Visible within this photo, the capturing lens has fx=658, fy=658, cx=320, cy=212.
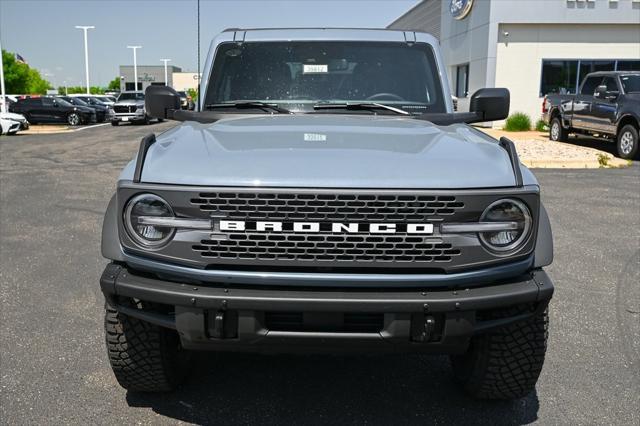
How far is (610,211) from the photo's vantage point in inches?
345

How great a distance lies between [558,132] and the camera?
18.5 meters

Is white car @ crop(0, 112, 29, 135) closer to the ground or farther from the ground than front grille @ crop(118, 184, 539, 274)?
closer to the ground

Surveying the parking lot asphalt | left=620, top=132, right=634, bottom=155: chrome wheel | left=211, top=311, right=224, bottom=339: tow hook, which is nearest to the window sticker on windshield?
the parking lot asphalt

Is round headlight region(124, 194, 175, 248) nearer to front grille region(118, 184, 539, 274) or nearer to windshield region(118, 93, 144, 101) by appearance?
front grille region(118, 184, 539, 274)

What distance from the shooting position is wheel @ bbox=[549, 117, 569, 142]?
18.3 metres

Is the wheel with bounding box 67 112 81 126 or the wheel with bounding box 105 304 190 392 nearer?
the wheel with bounding box 105 304 190 392

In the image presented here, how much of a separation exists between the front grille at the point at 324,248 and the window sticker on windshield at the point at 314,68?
2.02 meters

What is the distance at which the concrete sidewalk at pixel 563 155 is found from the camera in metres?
13.8

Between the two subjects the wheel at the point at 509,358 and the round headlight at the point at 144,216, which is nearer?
the round headlight at the point at 144,216

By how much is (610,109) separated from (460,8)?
44.1ft

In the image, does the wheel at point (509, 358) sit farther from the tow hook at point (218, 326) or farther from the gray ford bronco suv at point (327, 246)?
the tow hook at point (218, 326)

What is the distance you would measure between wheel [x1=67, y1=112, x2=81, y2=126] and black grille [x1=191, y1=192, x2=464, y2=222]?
32.6 meters

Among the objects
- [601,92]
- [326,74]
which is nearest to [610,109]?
[601,92]

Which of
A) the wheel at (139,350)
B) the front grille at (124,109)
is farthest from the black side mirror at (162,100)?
the front grille at (124,109)
